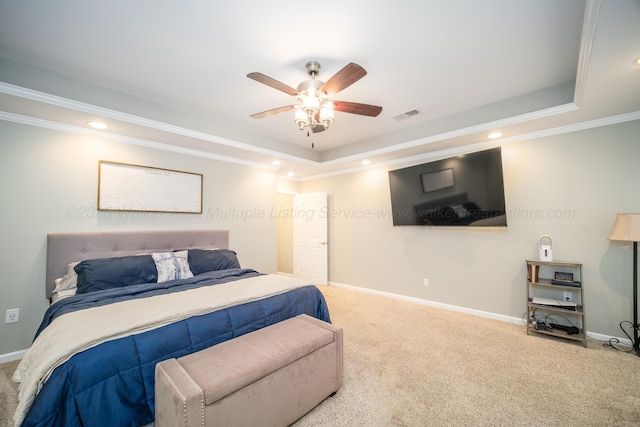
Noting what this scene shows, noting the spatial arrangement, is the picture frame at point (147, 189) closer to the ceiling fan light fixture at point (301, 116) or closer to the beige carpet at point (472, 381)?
the beige carpet at point (472, 381)

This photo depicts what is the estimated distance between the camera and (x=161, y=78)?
2.60 metres

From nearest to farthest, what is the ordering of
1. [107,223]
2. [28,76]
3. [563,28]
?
[563,28] < [28,76] < [107,223]

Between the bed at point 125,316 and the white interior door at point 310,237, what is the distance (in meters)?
2.30

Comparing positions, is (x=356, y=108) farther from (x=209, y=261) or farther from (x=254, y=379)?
(x=209, y=261)

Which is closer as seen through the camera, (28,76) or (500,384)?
(500,384)

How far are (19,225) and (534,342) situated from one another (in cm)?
541

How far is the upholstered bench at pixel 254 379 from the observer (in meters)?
1.31

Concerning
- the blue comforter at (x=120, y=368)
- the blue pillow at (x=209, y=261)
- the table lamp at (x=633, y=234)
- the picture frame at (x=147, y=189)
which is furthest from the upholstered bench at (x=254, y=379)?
the table lamp at (x=633, y=234)

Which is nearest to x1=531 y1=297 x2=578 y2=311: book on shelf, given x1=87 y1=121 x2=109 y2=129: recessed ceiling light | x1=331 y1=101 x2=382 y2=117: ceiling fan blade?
x1=331 y1=101 x2=382 y2=117: ceiling fan blade

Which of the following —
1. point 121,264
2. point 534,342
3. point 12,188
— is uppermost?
point 12,188

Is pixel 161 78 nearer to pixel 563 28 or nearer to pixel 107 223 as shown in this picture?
pixel 107 223

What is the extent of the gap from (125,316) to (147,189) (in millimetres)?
2111

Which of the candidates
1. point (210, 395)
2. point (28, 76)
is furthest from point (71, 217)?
point (210, 395)

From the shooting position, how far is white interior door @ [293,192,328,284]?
17.7 ft
